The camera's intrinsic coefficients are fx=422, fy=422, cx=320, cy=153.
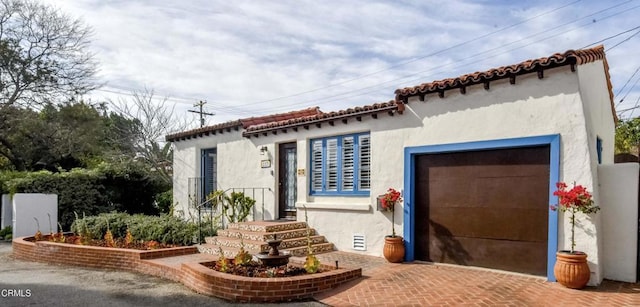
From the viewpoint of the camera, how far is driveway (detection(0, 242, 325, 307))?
6758 millimetres

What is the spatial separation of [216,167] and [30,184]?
6.78 metres

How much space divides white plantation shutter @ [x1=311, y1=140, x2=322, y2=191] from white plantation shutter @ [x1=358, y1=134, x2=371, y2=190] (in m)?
1.30

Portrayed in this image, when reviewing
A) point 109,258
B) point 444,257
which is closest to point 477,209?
point 444,257

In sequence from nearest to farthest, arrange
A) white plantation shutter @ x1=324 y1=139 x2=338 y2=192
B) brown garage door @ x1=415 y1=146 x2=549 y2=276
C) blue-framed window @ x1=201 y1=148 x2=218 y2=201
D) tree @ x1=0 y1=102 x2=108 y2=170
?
brown garage door @ x1=415 y1=146 x2=549 y2=276
white plantation shutter @ x1=324 y1=139 x2=338 y2=192
blue-framed window @ x1=201 y1=148 x2=218 y2=201
tree @ x1=0 y1=102 x2=108 y2=170

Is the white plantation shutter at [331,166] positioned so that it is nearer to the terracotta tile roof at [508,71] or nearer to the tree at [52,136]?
the terracotta tile roof at [508,71]

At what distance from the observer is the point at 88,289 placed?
7.69 meters

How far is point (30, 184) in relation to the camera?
15.0 meters

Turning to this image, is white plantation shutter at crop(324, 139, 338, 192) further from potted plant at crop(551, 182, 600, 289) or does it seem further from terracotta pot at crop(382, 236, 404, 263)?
potted plant at crop(551, 182, 600, 289)

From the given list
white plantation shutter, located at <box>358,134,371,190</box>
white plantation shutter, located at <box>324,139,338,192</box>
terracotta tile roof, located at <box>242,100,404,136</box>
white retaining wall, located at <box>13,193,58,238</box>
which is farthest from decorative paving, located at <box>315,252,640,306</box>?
white retaining wall, located at <box>13,193,58,238</box>

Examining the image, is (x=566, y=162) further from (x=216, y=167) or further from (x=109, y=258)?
Answer: (x=216, y=167)

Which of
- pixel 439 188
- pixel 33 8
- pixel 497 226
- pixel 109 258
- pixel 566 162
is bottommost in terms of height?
pixel 109 258

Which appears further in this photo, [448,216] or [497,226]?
[448,216]

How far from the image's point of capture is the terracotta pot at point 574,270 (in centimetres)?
655

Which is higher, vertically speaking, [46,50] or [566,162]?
[46,50]
